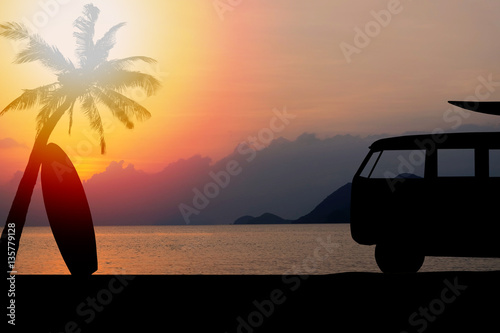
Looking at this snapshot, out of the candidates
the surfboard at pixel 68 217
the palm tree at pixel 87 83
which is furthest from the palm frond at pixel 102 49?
the surfboard at pixel 68 217

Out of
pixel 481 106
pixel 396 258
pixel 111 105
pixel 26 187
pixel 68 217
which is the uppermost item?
pixel 111 105

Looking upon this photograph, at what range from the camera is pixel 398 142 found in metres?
11.1

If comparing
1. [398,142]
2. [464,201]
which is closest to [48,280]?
[398,142]

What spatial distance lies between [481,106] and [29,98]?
19021 mm

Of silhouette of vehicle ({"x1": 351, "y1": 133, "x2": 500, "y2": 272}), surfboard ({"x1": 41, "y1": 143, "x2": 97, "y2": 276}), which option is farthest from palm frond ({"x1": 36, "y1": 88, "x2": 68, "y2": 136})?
silhouette of vehicle ({"x1": 351, "y1": 133, "x2": 500, "y2": 272})

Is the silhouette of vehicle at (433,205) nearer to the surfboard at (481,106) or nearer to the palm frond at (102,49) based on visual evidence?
the surfboard at (481,106)

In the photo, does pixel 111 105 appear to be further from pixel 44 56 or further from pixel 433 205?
pixel 433 205

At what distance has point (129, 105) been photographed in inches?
1069

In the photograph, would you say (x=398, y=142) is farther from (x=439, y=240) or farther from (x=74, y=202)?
(x=74, y=202)

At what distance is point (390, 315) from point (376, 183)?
5017 millimetres

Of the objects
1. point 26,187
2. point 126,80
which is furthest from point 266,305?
point 126,80

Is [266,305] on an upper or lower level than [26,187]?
lower

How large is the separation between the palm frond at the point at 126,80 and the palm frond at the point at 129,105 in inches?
12.1

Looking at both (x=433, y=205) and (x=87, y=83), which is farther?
(x=87, y=83)
